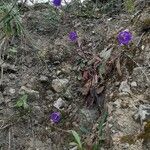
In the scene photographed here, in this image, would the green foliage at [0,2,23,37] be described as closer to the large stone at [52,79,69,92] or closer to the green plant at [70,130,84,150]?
the large stone at [52,79,69,92]

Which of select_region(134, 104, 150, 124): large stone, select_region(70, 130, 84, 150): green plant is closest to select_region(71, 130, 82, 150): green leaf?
select_region(70, 130, 84, 150): green plant

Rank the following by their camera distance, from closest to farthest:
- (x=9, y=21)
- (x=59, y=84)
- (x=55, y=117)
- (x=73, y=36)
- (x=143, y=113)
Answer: (x=143, y=113)
(x=55, y=117)
(x=9, y=21)
(x=59, y=84)
(x=73, y=36)

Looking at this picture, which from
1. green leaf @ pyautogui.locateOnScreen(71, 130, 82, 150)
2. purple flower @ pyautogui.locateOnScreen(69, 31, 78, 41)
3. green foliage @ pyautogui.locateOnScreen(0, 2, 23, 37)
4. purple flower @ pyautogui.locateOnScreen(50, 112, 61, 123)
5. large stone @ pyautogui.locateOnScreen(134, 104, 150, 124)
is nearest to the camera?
large stone @ pyautogui.locateOnScreen(134, 104, 150, 124)

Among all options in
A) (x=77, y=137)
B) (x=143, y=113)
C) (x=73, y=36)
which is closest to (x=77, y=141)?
(x=77, y=137)

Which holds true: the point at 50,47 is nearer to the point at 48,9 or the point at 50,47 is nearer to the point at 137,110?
the point at 48,9

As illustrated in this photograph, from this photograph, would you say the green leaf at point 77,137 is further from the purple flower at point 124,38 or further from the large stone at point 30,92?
the purple flower at point 124,38

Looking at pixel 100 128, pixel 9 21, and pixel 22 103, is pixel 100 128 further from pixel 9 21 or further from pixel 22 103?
pixel 9 21

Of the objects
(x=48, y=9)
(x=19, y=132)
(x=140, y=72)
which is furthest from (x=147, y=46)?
(x=48, y=9)
